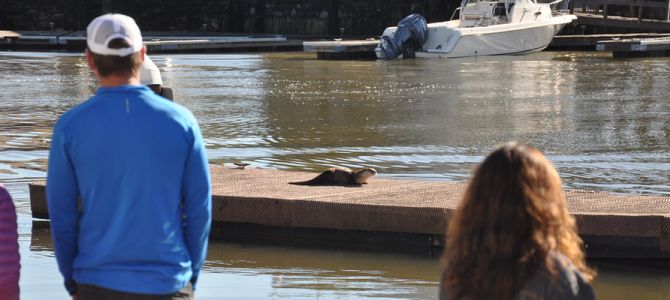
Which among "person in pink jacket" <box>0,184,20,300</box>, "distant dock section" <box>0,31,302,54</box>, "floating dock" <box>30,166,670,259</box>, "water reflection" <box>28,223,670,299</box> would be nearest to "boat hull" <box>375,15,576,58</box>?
"distant dock section" <box>0,31,302,54</box>

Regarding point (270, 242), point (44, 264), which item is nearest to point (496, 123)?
point (270, 242)

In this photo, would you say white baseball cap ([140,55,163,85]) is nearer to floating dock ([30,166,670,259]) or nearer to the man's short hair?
floating dock ([30,166,670,259])

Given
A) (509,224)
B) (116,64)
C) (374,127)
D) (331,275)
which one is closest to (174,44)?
(374,127)

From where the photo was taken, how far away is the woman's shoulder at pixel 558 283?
2.78 metres

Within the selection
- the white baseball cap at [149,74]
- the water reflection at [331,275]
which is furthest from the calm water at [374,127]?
the white baseball cap at [149,74]

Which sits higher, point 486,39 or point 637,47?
point 486,39

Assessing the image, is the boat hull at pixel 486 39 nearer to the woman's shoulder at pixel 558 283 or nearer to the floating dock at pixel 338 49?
the floating dock at pixel 338 49

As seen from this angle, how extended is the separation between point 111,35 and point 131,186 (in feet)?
1.47

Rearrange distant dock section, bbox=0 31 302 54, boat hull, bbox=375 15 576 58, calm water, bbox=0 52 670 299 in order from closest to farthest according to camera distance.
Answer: calm water, bbox=0 52 670 299 → boat hull, bbox=375 15 576 58 → distant dock section, bbox=0 31 302 54

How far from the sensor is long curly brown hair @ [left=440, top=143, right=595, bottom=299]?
9.12 feet

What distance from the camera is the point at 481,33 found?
33.9 metres

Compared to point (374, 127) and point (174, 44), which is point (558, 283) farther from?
point (174, 44)

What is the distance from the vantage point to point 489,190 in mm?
2789

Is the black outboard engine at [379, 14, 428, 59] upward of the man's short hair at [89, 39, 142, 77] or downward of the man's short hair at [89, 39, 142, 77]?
downward
